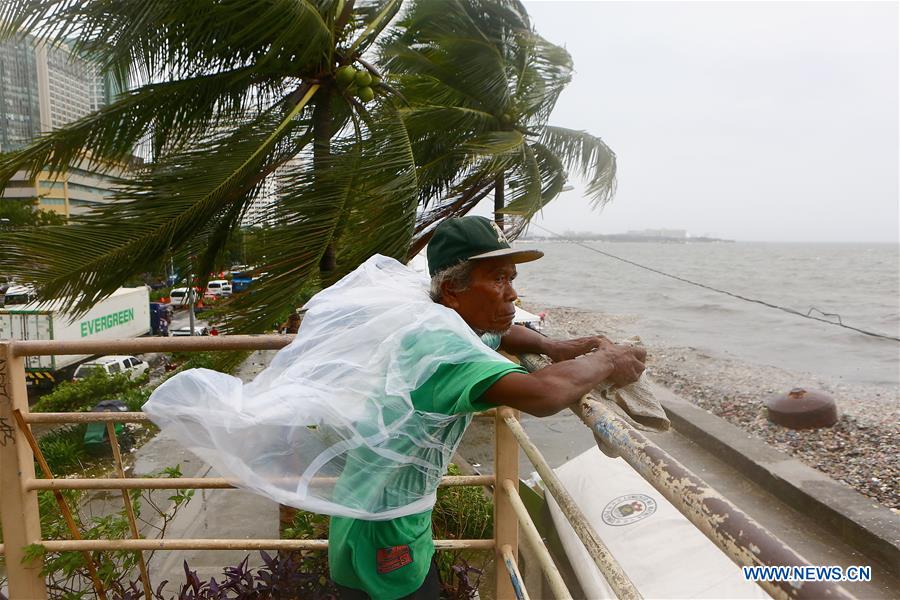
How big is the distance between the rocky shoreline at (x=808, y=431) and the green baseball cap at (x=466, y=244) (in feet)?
5.52

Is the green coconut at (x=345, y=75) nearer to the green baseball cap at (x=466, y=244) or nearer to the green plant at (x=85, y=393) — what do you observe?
the green baseball cap at (x=466, y=244)

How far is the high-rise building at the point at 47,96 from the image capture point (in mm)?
5125

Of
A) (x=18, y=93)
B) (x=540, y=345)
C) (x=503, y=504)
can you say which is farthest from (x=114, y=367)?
(x=540, y=345)

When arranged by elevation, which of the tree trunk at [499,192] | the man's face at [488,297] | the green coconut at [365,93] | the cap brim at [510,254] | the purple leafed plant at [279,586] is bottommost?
the purple leafed plant at [279,586]

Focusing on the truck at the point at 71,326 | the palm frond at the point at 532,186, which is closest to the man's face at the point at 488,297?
the palm frond at the point at 532,186

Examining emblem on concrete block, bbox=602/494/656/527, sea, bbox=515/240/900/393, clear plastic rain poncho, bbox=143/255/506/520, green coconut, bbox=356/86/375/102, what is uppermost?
green coconut, bbox=356/86/375/102

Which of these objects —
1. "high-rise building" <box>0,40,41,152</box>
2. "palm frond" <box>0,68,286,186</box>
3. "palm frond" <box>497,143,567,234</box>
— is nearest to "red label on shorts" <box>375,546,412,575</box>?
"palm frond" <box>0,68,286,186</box>

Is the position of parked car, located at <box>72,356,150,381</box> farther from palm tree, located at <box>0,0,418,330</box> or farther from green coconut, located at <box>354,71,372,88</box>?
green coconut, located at <box>354,71,372,88</box>

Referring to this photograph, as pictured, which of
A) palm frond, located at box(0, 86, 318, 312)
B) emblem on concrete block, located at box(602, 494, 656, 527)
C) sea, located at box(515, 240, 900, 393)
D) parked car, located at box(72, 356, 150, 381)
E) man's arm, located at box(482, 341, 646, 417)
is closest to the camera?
man's arm, located at box(482, 341, 646, 417)

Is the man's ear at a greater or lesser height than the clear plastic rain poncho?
greater

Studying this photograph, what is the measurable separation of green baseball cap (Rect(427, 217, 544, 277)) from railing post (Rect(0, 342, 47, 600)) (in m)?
1.37

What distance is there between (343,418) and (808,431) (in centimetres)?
1423

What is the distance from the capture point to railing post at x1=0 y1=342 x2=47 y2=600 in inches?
79.4

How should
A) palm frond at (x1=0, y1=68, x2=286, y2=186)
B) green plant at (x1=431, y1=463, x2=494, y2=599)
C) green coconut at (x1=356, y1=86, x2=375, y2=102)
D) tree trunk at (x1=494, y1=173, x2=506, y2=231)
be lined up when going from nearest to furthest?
green plant at (x1=431, y1=463, x2=494, y2=599)
palm frond at (x1=0, y1=68, x2=286, y2=186)
green coconut at (x1=356, y1=86, x2=375, y2=102)
tree trunk at (x1=494, y1=173, x2=506, y2=231)
